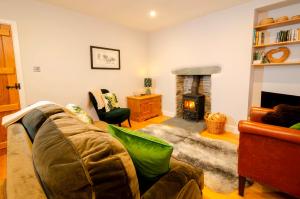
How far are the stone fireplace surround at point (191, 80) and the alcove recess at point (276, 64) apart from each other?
2.49 ft

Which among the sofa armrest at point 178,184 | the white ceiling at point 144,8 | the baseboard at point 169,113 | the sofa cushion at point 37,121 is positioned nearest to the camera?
the sofa armrest at point 178,184

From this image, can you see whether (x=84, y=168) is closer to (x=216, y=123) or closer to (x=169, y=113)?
(x=216, y=123)

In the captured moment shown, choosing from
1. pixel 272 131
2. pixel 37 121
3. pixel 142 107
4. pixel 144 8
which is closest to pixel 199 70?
pixel 142 107

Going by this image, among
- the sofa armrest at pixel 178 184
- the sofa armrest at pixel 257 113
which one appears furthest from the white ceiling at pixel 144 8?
the sofa armrest at pixel 178 184

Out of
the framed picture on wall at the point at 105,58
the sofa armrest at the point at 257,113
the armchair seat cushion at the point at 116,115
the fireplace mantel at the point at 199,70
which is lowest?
the armchair seat cushion at the point at 116,115

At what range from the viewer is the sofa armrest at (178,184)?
32.2 inches

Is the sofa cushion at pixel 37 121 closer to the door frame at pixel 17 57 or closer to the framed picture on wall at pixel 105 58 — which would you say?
the door frame at pixel 17 57

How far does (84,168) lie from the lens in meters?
0.58

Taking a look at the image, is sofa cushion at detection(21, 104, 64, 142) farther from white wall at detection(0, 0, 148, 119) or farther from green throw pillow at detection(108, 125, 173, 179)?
white wall at detection(0, 0, 148, 119)

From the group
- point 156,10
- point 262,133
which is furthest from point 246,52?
point 262,133

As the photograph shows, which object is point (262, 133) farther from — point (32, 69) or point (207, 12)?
point (32, 69)

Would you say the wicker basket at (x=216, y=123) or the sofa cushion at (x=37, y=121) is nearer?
the sofa cushion at (x=37, y=121)

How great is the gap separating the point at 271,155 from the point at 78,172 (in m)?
1.55

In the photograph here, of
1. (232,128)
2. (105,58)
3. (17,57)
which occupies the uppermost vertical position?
(105,58)
